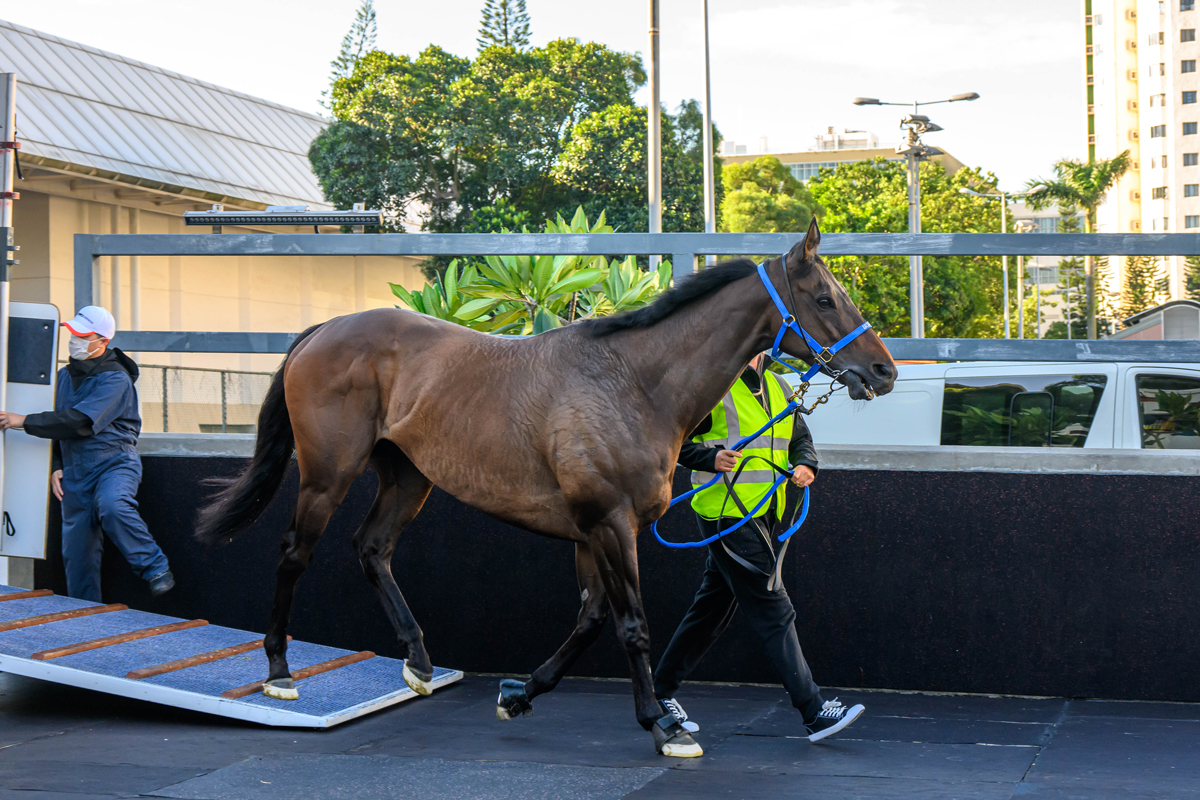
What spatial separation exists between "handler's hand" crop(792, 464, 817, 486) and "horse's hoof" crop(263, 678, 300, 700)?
250 centimetres

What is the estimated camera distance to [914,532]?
6066mm

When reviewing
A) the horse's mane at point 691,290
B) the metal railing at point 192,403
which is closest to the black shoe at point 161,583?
Answer: the horse's mane at point 691,290

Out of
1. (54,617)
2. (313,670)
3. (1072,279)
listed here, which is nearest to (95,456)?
(54,617)

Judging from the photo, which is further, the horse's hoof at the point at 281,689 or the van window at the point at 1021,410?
the van window at the point at 1021,410

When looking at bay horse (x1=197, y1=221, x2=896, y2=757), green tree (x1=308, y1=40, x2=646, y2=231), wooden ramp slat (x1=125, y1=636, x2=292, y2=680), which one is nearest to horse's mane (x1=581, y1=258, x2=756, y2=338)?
bay horse (x1=197, y1=221, x2=896, y2=757)

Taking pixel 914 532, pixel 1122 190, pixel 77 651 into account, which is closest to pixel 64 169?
pixel 77 651

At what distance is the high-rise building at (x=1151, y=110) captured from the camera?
97.5 m

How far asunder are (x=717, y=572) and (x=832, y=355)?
3.99 ft

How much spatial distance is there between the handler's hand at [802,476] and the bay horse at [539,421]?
1.53ft

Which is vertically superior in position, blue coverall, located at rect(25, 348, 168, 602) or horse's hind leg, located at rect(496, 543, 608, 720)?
blue coverall, located at rect(25, 348, 168, 602)

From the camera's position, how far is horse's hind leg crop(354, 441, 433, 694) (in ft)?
18.6

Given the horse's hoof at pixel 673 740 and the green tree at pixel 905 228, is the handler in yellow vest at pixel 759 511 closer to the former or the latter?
the horse's hoof at pixel 673 740

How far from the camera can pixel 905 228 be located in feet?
163

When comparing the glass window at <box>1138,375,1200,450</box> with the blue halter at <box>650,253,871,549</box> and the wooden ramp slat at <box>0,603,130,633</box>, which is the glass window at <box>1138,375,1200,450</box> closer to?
the blue halter at <box>650,253,871,549</box>
